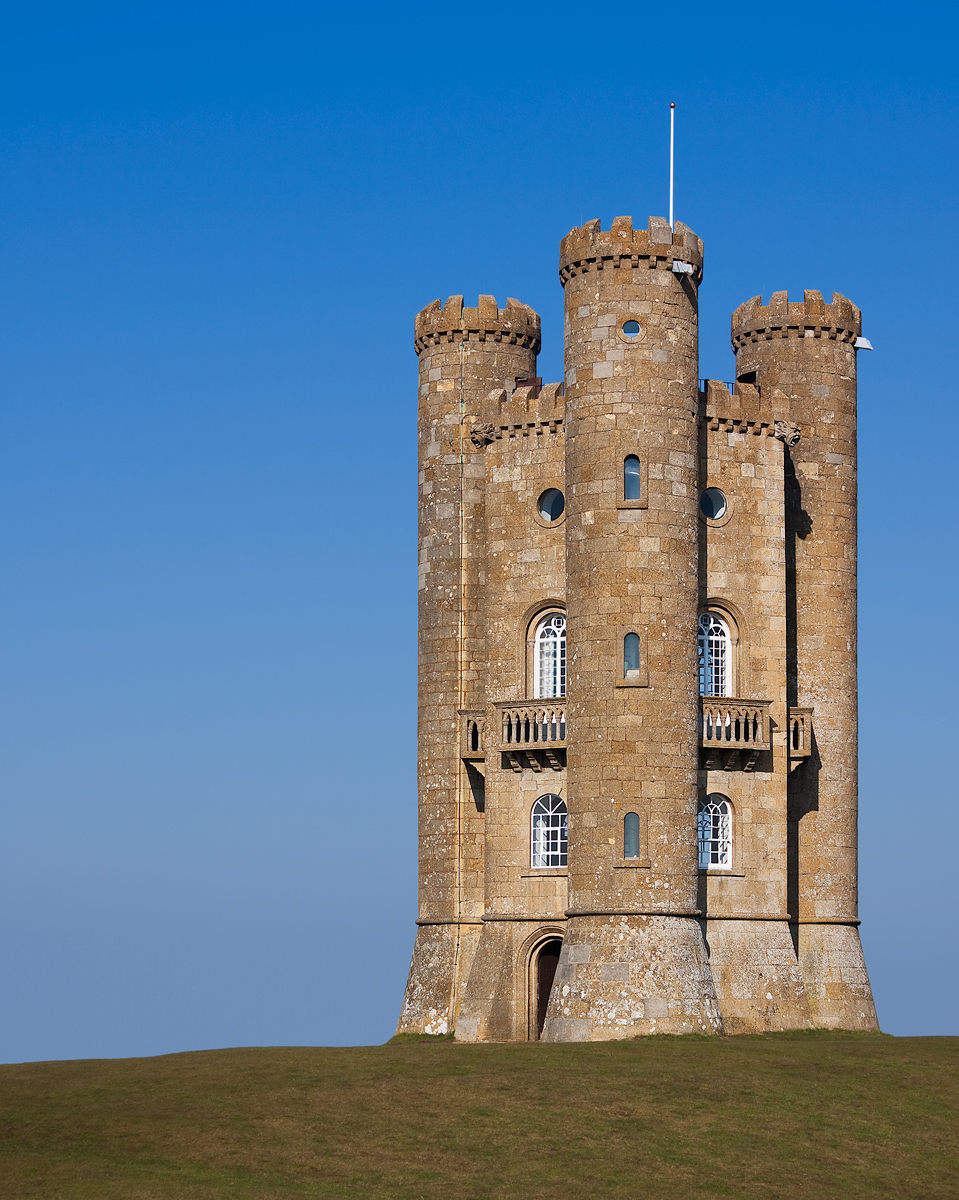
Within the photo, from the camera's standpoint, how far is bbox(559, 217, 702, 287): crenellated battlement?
51.5 m

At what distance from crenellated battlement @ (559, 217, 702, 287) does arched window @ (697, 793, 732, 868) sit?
1350 cm

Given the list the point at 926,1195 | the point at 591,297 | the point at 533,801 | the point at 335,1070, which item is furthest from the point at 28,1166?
the point at 591,297

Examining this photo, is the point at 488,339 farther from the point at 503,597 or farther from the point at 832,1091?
the point at 832,1091

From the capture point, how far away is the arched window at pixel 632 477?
50531mm

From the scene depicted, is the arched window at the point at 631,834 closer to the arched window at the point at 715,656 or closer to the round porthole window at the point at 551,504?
the arched window at the point at 715,656

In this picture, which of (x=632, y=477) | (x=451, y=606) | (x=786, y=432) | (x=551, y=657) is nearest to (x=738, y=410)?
(x=786, y=432)

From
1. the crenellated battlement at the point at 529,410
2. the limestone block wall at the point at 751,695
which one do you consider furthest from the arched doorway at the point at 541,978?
the crenellated battlement at the point at 529,410

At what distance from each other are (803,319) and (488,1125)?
28.5 metres

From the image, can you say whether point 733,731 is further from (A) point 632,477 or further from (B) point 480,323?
(B) point 480,323

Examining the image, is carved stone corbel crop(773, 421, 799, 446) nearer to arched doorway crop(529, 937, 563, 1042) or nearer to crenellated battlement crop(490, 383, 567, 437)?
crenellated battlement crop(490, 383, 567, 437)

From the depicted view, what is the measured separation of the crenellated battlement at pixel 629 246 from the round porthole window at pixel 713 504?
5657 mm

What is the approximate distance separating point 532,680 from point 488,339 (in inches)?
422

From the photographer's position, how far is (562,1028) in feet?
157

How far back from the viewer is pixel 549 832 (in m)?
53.1
